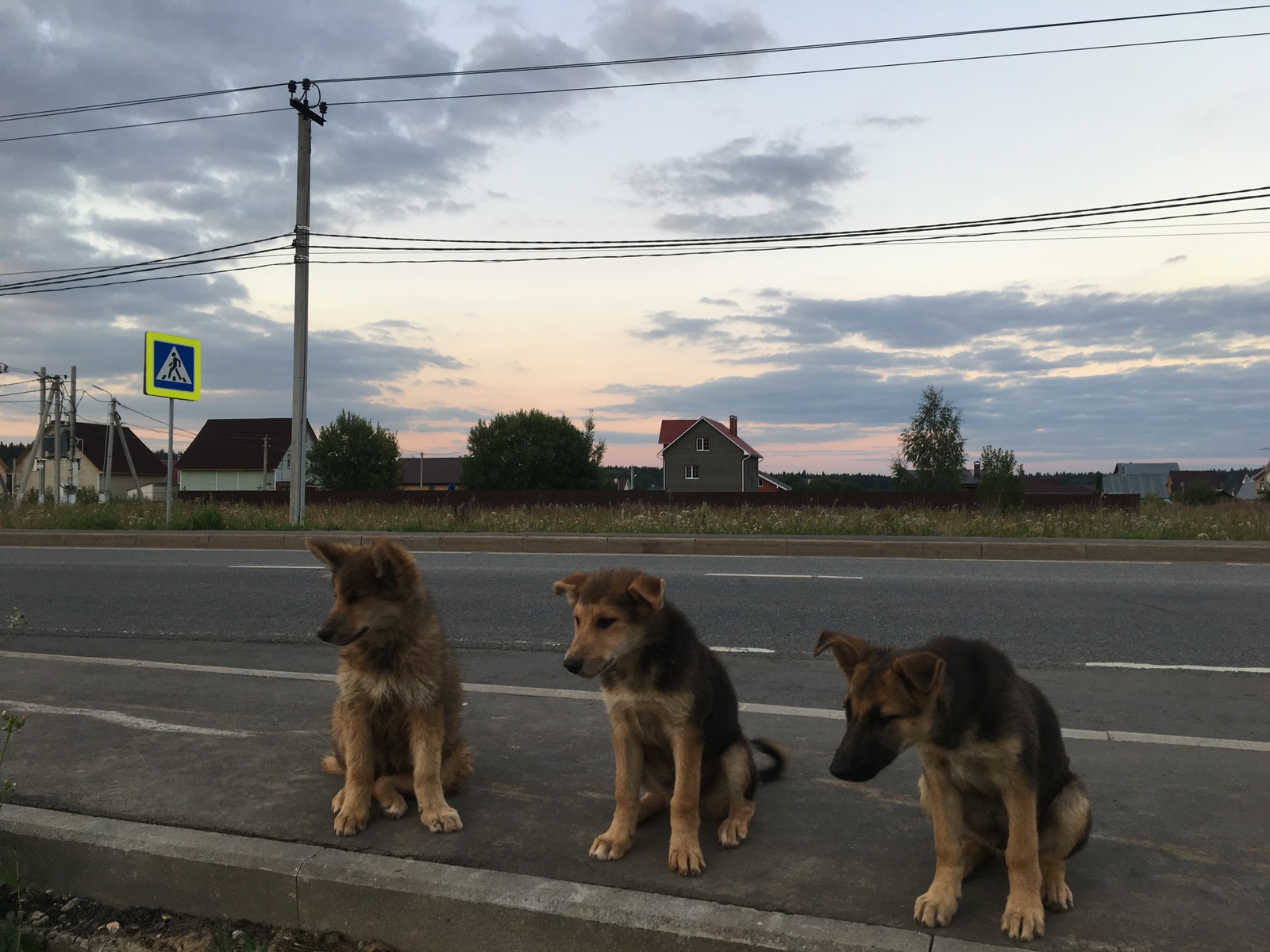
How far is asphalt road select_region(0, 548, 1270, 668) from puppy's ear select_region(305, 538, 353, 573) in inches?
168

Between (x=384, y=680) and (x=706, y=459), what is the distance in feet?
268

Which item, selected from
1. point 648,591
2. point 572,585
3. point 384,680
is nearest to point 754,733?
point 572,585

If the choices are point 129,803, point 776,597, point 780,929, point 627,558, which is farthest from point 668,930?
point 627,558

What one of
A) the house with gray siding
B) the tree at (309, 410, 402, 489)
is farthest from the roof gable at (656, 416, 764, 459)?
the tree at (309, 410, 402, 489)

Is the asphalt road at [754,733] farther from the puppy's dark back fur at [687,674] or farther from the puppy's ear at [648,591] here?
the puppy's ear at [648,591]

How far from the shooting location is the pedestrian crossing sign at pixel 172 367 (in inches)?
803

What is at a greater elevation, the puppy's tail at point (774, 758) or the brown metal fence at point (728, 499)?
the brown metal fence at point (728, 499)

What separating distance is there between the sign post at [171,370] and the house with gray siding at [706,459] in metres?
63.8

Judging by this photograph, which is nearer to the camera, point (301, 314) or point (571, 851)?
point (571, 851)

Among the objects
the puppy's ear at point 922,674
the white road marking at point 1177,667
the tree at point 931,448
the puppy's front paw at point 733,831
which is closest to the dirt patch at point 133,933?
the puppy's front paw at point 733,831

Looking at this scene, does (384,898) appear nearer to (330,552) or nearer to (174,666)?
(330,552)

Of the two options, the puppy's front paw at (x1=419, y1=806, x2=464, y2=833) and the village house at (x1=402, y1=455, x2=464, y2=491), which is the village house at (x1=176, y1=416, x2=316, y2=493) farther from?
the puppy's front paw at (x1=419, y1=806, x2=464, y2=833)

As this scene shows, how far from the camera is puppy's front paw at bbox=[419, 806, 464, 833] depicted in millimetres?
3701

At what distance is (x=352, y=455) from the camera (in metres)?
78.6
